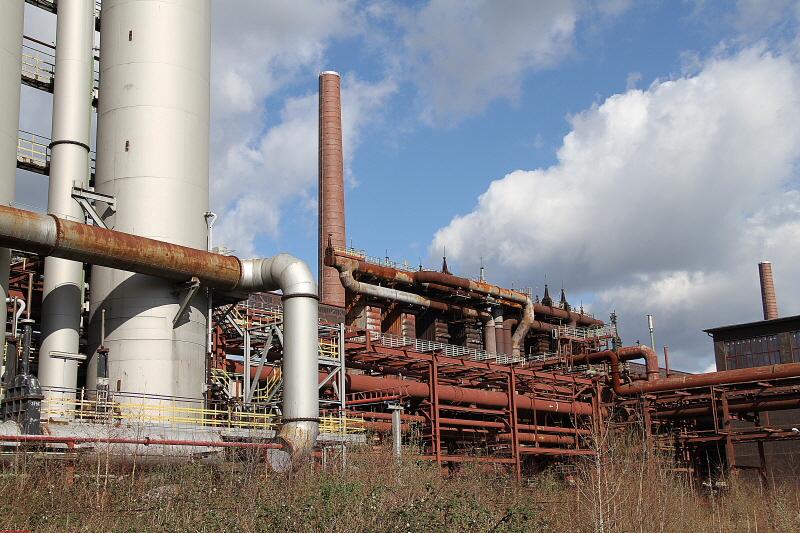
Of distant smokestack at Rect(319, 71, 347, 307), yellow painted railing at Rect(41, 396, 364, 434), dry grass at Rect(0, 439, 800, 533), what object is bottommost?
dry grass at Rect(0, 439, 800, 533)

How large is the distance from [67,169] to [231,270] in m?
5.83

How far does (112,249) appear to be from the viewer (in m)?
20.1

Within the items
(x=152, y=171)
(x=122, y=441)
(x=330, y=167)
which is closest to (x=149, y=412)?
(x=122, y=441)

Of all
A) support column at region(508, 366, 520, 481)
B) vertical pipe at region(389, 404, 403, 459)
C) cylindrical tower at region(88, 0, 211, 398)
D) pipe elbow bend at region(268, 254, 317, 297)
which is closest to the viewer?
pipe elbow bend at region(268, 254, 317, 297)

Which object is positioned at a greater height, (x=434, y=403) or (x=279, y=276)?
(x=279, y=276)

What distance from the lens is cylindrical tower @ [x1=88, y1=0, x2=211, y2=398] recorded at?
73.2 feet

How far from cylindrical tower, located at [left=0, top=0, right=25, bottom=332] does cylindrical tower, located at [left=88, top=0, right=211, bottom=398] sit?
2.48m

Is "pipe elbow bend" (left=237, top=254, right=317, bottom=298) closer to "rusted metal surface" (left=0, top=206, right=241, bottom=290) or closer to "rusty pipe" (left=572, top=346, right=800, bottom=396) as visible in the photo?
"rusted metal surface" (left=0, top=206, right=241, bottom=290)

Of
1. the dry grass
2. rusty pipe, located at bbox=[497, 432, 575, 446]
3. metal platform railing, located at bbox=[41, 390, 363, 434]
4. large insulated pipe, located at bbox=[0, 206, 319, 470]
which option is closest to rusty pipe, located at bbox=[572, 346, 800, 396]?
rusty pipe, located at bbox=[497, 432, 575, 446]

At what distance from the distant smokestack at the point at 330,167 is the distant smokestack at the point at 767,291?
106 ft

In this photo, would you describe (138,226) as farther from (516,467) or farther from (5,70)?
(516,467)

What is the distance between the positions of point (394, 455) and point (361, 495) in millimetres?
8000

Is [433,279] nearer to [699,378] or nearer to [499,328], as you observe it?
[499,328]

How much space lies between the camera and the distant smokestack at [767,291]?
194 ft
